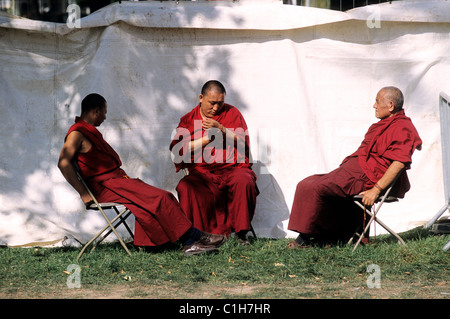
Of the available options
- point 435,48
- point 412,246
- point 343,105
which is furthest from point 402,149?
point 435,48

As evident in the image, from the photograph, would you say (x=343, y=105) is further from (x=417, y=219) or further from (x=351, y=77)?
(x=417, y=219)

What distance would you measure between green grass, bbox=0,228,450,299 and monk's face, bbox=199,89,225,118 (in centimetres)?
128

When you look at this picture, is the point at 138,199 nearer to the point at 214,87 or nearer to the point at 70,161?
the point at 70,161

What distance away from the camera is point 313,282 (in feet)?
14.6

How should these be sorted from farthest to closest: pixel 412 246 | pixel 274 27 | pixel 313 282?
1. pixel 274 27
2. pixel 412 246
3. pixel 313 282

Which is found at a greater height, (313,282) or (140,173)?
(140,173)

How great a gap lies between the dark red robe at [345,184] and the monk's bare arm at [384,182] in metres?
0.11

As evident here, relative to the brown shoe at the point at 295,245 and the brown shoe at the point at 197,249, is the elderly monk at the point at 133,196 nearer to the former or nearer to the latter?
the brown shoe at the point at 197,249

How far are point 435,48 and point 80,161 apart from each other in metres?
3.87

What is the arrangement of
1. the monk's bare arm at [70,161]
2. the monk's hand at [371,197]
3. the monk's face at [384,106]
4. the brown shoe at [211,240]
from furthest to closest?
the monk's face at [384,106] → the brown shoe at [211,240] → the monk's hand at [371,197] → the monk's bare arm at [70,161]

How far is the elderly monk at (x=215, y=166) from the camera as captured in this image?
5.84 metres

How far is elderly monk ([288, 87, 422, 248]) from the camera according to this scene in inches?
215

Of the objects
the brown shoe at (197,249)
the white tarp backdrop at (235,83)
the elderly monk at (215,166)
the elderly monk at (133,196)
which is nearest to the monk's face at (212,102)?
the elderly monk at (215,166)

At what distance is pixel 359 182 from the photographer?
5609 mm
